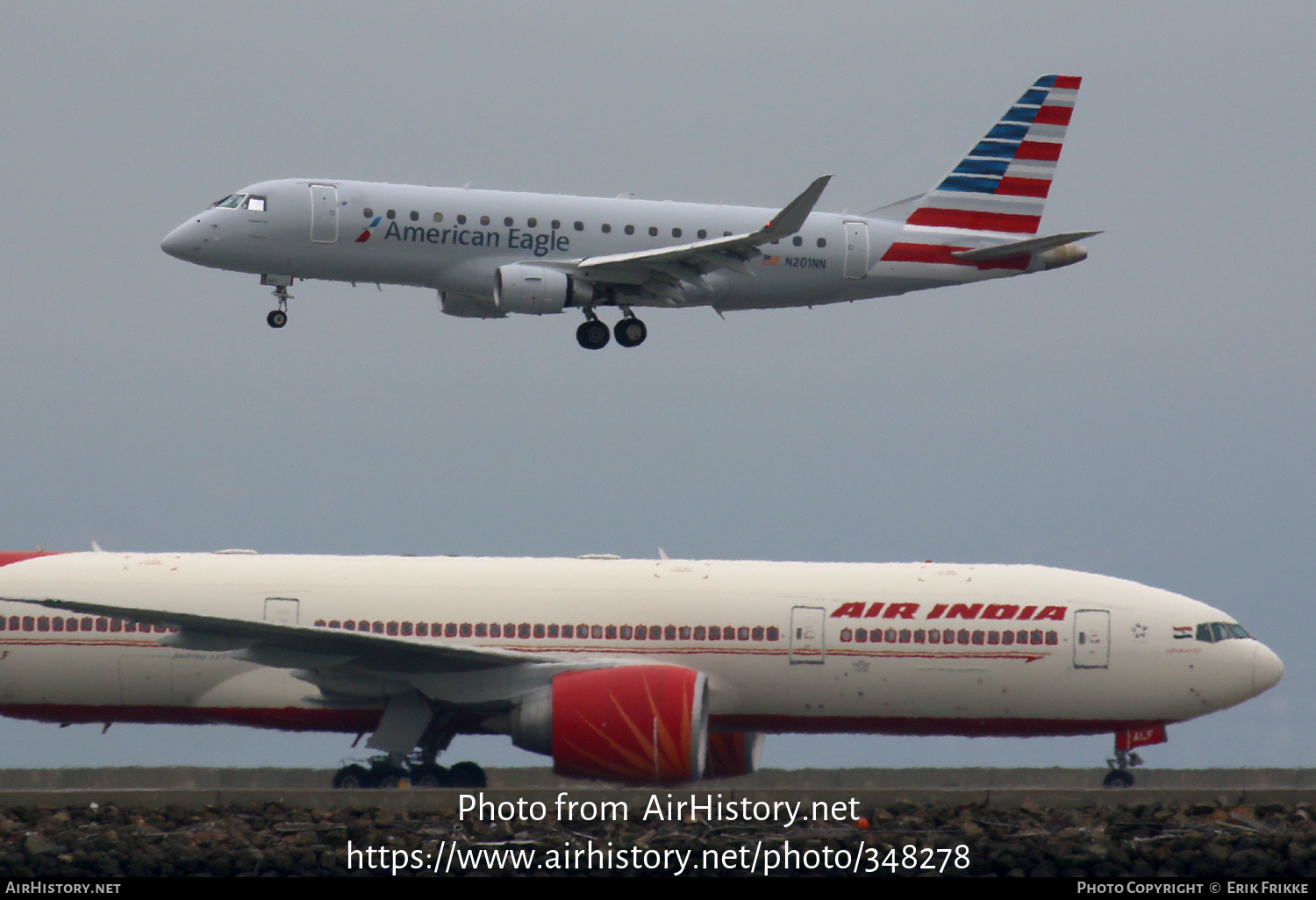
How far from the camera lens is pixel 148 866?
916 inches

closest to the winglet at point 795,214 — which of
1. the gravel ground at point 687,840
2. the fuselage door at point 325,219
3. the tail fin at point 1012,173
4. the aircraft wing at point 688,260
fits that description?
the aircraft wing at point 688,260

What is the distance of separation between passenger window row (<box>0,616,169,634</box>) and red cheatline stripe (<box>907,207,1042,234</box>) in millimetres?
21182

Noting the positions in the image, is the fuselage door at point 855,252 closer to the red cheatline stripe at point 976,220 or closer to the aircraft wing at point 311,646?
the red cheatline stripe at point 976,220

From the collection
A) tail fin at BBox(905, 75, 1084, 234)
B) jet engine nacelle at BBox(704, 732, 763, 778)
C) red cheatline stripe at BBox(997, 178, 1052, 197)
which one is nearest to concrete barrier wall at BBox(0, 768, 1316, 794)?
jet engine nacelle at BBox(704, 732, 763, 778)

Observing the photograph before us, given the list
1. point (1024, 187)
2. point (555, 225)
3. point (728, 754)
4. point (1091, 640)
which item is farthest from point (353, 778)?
point (1024, 187)

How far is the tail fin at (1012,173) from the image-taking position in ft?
142

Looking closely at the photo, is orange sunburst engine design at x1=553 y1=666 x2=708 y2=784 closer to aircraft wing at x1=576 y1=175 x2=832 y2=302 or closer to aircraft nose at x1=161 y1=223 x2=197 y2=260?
aircraft wing at x1=576 y1=175 x2=832 y2=302

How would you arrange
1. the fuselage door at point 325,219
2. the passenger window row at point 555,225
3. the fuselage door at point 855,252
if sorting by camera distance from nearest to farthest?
the fuselage door at point 325,219 < the passenger window row at point 555,225 < the fuselage door at point 855,252

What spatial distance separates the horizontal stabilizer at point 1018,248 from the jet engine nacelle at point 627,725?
15531 millimetres

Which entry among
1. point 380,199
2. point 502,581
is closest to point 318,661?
point 502,581

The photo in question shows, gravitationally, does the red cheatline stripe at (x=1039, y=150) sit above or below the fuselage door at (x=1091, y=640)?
above

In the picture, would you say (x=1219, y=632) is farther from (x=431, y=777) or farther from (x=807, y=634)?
(x=431, y=777)

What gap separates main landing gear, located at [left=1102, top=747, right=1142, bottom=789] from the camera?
2802cm

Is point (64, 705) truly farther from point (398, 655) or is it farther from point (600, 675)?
point (600, 675)
